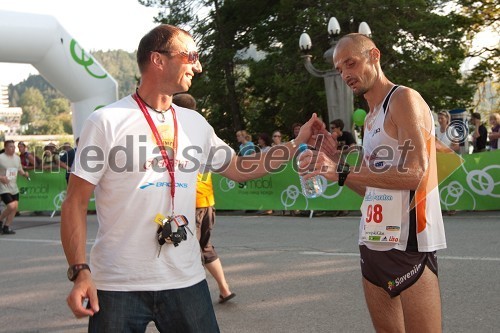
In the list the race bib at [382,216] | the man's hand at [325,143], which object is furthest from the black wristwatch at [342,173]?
the man's hand at [325,143]

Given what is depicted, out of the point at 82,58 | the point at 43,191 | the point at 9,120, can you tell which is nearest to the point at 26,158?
the point at 43,191

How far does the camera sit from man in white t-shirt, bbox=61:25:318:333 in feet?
8.52

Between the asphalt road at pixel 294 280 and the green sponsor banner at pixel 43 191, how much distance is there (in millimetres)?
4374

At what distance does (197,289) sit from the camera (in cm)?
278

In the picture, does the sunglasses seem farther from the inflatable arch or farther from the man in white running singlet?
the inflatable arch

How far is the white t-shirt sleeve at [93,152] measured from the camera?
2611mm

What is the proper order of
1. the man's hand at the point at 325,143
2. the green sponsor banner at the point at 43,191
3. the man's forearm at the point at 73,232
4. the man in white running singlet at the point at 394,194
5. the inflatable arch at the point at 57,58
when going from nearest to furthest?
1. the man's forearm at the point at 73,232
2. the man in white running singlet at the point at 394,194
3. the man's hand at the point at 325,143
4. the inflatable arch at the point at 57,58
5. the green sponsor banner at the point at 43,191

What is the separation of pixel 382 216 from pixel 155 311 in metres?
1.20

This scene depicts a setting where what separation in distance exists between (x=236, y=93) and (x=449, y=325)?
20.1 m

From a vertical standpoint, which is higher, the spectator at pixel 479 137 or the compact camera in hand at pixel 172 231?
the spectator at pixel 479 137

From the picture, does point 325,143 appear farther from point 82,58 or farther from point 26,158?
point 26,158

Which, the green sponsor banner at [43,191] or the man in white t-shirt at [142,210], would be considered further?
the green sponsor banner at [43,191]

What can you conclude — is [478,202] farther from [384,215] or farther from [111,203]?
[111,203]

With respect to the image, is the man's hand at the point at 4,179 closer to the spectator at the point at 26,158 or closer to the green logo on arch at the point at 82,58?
the green logo on arch at the point at 82,58
